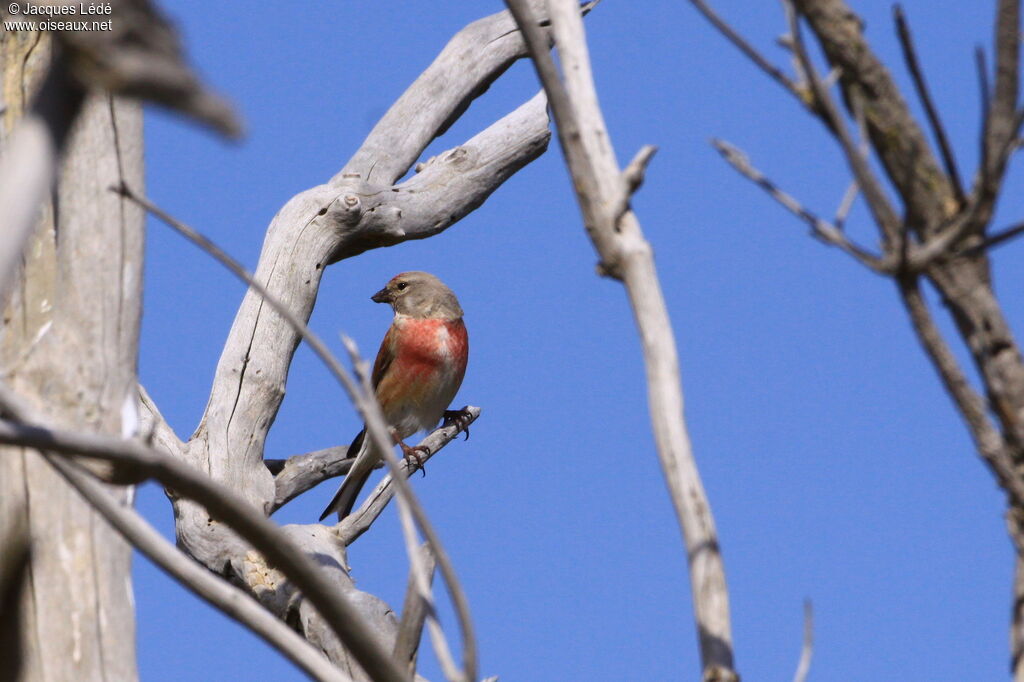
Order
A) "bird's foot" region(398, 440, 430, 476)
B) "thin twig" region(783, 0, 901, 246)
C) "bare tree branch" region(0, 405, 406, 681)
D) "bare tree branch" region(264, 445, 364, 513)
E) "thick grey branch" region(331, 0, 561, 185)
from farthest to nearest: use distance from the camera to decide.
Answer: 1. "bird's foot" region(398, 440, 430, 476)
2. "thick grey branch" region(331, 0, 561, 185)
3. "bare tree branch" region(264, 445, 364, 513)
4. "thin twig" region(783, 0, 901, 246)
5. "bare tree branch" region(0, 405, 406, 681)

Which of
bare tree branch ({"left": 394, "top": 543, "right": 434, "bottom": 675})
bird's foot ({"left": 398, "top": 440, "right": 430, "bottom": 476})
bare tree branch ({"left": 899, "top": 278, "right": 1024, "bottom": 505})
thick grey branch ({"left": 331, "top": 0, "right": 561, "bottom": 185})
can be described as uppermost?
thick grey branch ({"left": 331, "top": 0, "right": 561, "bottom": 185})

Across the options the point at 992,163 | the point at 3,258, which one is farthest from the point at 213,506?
the point at 992,163

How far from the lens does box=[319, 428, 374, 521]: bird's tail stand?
664cm

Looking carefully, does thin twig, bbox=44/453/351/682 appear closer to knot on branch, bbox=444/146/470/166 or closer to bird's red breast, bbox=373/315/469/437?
knot on branch, bbox=444/146/470/166

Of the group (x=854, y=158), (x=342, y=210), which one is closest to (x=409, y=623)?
(x=854, y=158)

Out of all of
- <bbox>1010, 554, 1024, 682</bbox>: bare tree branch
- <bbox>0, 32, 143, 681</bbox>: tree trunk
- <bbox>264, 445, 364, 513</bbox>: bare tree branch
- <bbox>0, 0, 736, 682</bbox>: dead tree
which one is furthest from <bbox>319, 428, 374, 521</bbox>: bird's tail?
<bbox>1010, 554, 1024, 682</bbox>: bare tree branch

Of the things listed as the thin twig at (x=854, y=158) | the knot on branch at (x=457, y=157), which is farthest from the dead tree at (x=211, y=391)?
the knot on branch at (x=457, y=157)

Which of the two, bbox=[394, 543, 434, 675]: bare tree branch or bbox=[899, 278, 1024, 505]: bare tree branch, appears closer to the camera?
bbox=[899, 278, 1024, 505]: bare tree branch

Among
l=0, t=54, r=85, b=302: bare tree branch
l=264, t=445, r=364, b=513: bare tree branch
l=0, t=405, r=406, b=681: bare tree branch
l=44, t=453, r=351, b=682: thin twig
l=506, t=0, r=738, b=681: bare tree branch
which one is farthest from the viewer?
l=264, t=445, r=364, b=513: bare tree branch

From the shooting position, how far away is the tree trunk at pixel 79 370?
283 centimetres

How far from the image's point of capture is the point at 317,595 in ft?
6.70

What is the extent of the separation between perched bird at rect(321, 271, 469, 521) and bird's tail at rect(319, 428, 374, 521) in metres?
0.98

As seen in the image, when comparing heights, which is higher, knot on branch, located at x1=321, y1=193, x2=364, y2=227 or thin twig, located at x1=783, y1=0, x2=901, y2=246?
knot on branch, located at x1=321, y1=193, x2=364, y2=227

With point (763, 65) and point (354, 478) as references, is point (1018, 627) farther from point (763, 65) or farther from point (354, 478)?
point (354, 478)
